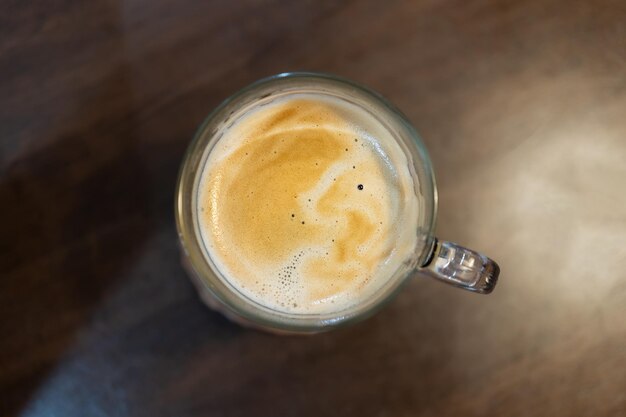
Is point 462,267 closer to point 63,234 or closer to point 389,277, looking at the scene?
point 389,277

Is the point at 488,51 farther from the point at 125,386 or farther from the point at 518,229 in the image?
the point at 125,386

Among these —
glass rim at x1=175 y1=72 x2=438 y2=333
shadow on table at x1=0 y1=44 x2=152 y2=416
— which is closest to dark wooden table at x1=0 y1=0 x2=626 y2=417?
shadow on table at x1=0 y1=44 x2=152 y2=416

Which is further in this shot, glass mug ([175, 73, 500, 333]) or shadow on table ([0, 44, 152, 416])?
shadow on table ([0, 44, 152, 416])

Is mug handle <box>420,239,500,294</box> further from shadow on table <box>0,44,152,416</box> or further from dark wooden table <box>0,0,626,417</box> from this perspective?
shadow on table <box>0,44,152,416</box>

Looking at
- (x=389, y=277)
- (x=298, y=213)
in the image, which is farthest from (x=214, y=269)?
(x=389, y=277)

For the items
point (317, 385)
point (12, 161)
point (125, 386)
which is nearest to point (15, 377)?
point (125, 386)

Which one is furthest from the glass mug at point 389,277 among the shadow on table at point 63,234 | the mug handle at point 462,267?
the shadow on table at point 63,234
